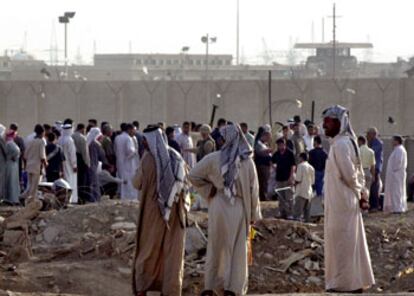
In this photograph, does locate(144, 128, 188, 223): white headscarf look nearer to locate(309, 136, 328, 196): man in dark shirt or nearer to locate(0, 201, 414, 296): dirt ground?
locate(0, 201, 414, 296): dirt ground

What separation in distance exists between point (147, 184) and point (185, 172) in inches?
15.5

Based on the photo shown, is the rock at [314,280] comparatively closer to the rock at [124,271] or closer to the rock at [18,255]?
the rock at [124,271]

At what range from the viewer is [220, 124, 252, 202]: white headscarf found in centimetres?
1112

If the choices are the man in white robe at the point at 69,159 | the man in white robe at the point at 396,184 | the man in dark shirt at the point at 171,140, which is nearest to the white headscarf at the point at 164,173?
the man in white robe at the point at 69,159

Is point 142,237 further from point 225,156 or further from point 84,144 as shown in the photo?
point 84,144

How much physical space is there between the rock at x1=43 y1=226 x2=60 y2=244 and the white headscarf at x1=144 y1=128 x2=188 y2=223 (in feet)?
16.3

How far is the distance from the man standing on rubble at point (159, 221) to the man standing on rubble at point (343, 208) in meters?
1.22

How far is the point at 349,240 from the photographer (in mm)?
11312

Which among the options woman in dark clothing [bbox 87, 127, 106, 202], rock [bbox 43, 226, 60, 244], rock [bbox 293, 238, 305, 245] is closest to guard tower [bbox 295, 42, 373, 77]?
woman in dark clothing [bbox 87, 127, 106, 202]

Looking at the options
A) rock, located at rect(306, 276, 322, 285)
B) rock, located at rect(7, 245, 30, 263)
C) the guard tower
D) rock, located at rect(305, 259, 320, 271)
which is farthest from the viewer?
the guard tower

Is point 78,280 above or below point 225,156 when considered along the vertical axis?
below

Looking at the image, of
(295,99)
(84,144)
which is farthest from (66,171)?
(295,99)

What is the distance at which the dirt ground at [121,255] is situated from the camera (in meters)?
13.0

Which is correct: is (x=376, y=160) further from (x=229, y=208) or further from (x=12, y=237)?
(x=229, y=208)
